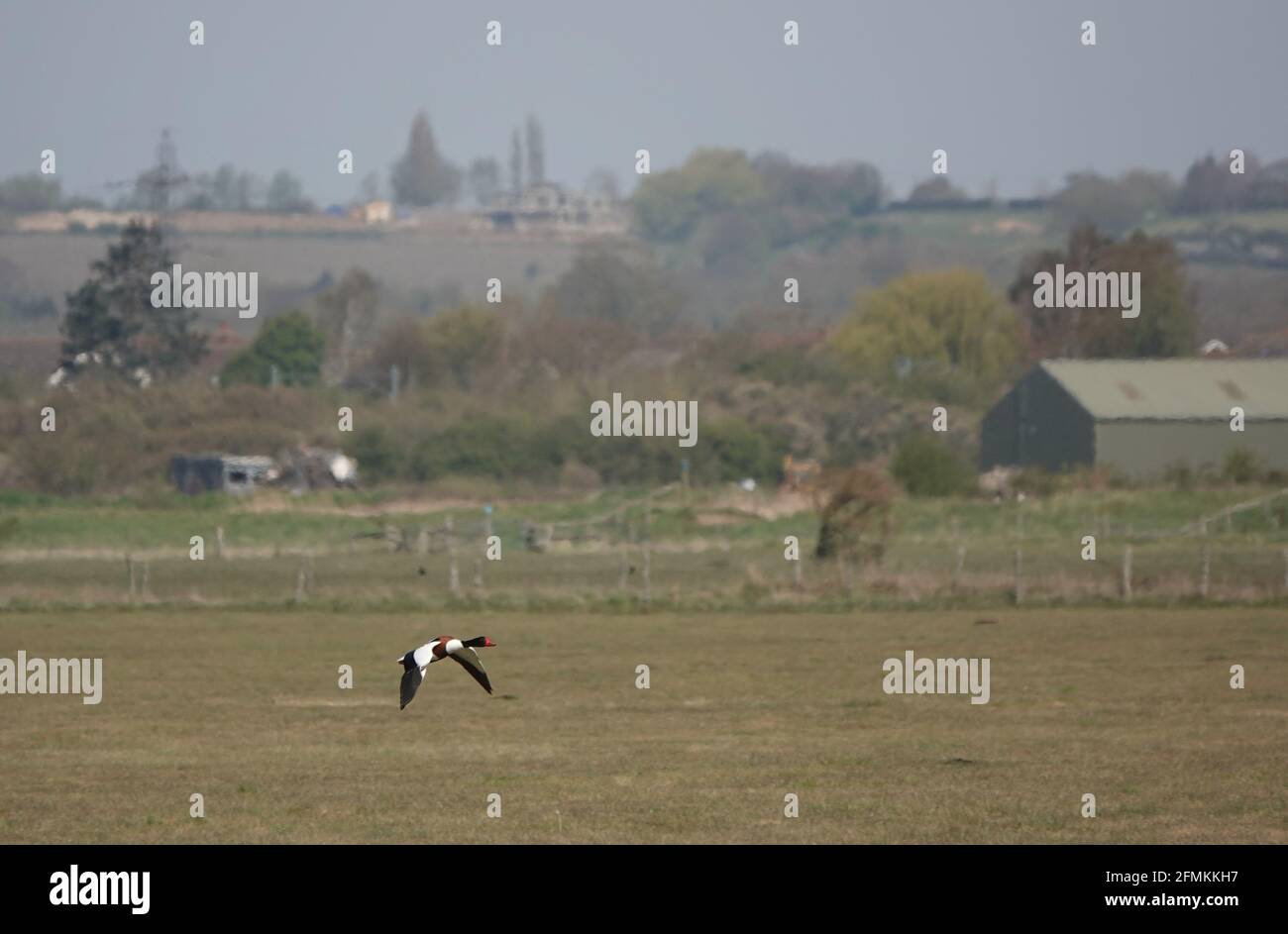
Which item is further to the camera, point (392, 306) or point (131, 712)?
point (392, 306)

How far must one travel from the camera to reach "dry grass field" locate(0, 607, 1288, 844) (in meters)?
17.1

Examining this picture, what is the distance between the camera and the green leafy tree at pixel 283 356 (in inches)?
4547

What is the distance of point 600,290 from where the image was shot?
164250 mm

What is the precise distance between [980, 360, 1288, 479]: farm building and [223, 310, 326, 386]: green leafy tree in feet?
158

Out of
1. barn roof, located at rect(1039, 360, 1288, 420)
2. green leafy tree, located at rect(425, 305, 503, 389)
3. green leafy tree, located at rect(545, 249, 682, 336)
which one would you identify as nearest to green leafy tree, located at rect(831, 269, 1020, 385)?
green leafy tree, located at rect(425, 305, 503, 389)

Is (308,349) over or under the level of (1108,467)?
over

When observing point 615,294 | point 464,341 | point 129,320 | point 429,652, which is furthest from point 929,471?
point 615,294

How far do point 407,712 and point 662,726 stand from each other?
3857 mm

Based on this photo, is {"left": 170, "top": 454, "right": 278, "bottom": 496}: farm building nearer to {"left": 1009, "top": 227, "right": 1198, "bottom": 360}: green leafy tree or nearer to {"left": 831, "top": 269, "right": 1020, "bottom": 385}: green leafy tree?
{"left": 831, "top": 269, "right": 1020, "bottom": 385}: green leafy tree

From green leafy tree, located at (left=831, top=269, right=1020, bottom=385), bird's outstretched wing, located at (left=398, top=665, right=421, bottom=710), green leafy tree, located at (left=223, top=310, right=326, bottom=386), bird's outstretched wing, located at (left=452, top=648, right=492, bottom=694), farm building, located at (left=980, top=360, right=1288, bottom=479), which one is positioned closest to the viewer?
bird's outstretched wing, located at (left=452, top=648, right=492, bottom=694)

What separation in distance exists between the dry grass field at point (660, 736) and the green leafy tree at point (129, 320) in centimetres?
7619
